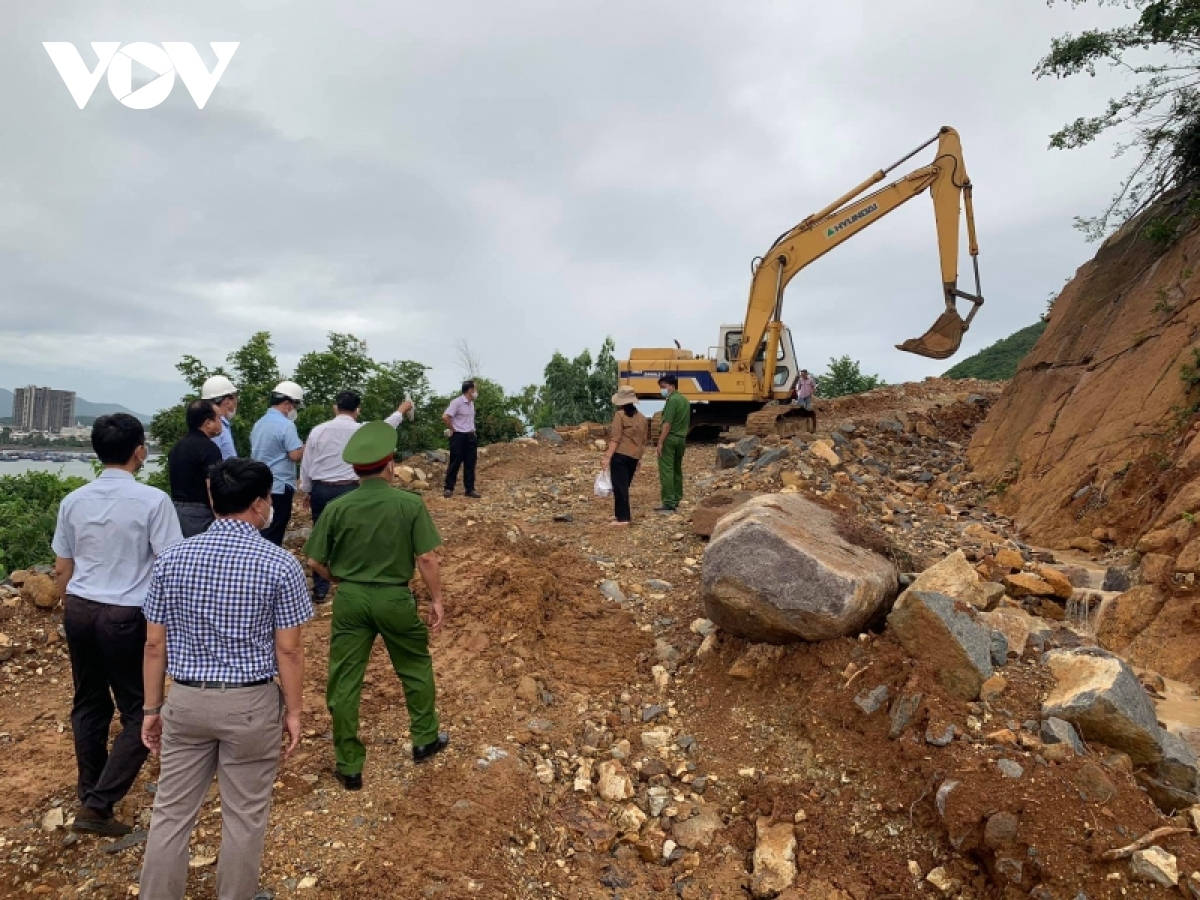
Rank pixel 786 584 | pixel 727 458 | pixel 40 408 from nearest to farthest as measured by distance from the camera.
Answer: pixel 786 584 < pixel 727 458 < pixel 40 408

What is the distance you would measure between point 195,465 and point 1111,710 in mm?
4716

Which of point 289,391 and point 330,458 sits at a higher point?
point 289,391

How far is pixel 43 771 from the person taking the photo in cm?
369

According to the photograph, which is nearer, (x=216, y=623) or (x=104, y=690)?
(x=216, y=623)

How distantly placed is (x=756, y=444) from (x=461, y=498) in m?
4.58

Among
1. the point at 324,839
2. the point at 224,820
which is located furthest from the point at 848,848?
the point at 224,820

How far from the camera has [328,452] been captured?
5.23 metres

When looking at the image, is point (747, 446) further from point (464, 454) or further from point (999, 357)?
point (999, 357)

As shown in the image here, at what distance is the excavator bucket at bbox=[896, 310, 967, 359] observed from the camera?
38.6ft

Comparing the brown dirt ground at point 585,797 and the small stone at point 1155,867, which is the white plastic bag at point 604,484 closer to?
the brown dirt ground at point 585,797

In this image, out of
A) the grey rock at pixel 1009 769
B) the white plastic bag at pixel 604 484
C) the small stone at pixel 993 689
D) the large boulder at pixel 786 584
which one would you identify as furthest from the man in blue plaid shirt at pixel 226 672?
the white plastic bag at pixel 604 484

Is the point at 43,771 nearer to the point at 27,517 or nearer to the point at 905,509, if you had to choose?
the point at 905,509

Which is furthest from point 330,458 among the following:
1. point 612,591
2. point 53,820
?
point 53,820

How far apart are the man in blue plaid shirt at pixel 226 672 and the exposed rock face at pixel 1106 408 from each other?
234 inches
